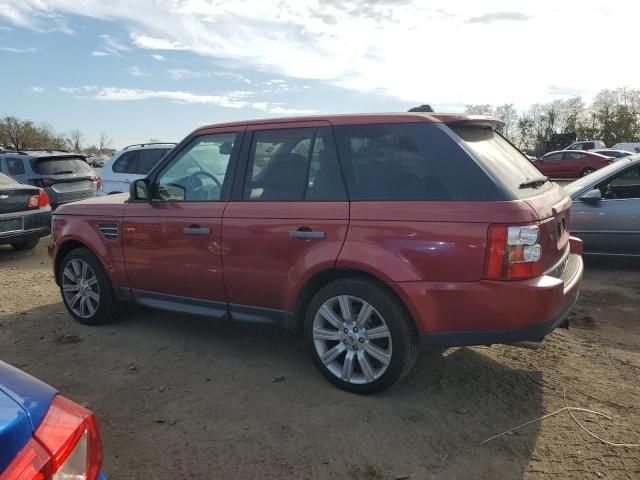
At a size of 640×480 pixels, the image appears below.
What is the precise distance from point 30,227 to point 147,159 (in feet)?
7.84

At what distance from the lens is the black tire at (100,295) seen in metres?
4.88

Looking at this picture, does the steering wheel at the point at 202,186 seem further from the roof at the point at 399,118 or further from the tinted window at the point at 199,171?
the roof at the point at 399,118

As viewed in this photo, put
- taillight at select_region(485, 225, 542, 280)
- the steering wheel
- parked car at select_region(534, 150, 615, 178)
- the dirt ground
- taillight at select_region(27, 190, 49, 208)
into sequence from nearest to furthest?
the dirt ground → taillight at select_region(485, 225, 542, 280) → the steering wheel → taillight at select_region(27, 190, 49, 208) → parked car at select_region(534, 150, 615, 178)

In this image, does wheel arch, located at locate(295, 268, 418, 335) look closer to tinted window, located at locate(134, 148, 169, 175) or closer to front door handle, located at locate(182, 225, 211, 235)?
front door handle, located at locate(182, 225, 211, 235)

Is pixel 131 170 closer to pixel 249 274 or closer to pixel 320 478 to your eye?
pixel 249 274

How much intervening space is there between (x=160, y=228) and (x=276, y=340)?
1.35 metres

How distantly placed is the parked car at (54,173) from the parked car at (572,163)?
61.1 feet

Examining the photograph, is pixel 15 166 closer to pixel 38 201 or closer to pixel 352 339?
pixel 38 201

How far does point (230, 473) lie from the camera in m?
2.73

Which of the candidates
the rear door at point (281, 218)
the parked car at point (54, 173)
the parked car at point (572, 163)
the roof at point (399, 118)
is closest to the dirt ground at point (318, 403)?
the rear door at point (281, 218)

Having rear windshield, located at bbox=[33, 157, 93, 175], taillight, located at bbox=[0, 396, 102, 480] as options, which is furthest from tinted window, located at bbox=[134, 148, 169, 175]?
taillight, located at bbox=[0, 396, 102, 480]

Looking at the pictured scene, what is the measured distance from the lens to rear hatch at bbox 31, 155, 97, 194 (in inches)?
425

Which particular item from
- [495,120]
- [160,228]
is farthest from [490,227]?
[160,228]

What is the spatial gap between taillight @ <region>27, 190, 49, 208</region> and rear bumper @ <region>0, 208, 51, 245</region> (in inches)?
4.0
